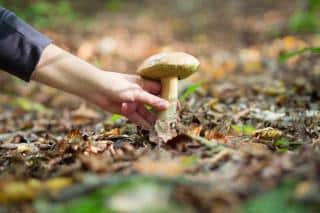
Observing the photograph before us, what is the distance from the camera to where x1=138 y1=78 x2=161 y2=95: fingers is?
2.90 meters

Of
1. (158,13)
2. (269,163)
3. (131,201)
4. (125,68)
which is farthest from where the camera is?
(158,13)

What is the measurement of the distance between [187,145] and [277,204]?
0.85 metres

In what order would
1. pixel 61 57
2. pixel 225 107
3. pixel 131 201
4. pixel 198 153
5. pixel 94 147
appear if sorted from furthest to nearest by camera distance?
pixel 225 107
pixel 61 57
pixel 94 147
pixel 198 153
pixel 131 201

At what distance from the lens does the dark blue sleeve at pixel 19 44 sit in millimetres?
2686

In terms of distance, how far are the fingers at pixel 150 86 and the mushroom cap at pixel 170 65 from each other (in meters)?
0.11

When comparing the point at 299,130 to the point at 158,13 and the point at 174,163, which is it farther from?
the point at 158,13

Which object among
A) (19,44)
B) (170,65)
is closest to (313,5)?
(170,65)

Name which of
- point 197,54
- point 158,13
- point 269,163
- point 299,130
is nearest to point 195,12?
point 158,13

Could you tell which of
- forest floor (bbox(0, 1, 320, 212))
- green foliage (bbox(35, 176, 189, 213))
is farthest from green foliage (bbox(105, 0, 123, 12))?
green foliage (bbox(35, 176, 189, 213))

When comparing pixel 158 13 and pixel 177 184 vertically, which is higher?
pixel 158 13

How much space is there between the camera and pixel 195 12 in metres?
11.4

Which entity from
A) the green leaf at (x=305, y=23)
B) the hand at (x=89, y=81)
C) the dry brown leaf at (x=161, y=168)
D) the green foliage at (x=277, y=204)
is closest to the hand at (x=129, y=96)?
the hand at (x=89, y=81)

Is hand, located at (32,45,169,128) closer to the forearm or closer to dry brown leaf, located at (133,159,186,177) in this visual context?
the forearm

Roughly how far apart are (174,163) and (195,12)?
1001cm
